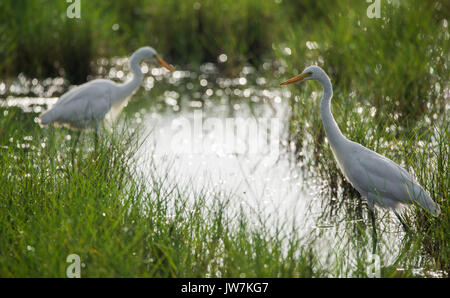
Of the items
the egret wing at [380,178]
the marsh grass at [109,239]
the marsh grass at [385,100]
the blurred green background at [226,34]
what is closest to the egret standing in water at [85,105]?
the marsh grass at [385,100]

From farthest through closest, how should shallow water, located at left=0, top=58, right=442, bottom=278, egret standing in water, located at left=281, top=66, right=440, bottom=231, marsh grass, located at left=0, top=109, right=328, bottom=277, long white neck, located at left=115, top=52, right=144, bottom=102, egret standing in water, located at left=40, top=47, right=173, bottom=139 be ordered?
long white neck, located at left=115, top=52, right=144, bottom=102 → egret standing in water, located at left=40, top=47, right=173, bottom=139 → shallow water, located at left=0, top=58, right=442, bottom=278 → egret standing in water, located at left=281, top=66, right=440, bottom=231 → marsh grass, located at left=0, top=109, right=328, bottom=277

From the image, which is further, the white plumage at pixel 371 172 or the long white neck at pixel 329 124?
the long white neck at pixel 329 124

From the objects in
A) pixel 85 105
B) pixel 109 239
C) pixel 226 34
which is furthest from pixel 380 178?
pixel 226 34

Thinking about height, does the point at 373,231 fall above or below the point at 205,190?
below

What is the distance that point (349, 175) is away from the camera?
445 centimetres

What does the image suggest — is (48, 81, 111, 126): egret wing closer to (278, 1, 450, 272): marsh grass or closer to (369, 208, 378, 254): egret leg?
(278, 1, 450, 272): marsh grass

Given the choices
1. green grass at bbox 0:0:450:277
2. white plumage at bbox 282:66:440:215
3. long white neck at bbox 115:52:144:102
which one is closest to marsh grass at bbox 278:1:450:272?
green grass at bbox 0:0:450:277

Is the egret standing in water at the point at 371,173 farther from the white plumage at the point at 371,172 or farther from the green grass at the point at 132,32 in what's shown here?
the green grass at the point at 132,32

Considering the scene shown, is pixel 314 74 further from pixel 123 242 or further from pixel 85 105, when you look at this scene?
pixel 85 105

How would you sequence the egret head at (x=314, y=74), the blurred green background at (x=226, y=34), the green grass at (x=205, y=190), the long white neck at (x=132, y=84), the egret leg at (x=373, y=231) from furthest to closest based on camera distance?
the blurred green background at (x=226, y=34), the long white neck at (x=132, y=84), the egret head at (x=314, y=74), the egret leg at (x=373, y=231), the green grass at (x=205, y=190)

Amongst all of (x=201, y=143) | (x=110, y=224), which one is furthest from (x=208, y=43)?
(x=110, y=224)

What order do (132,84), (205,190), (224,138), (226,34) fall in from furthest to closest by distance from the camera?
1. (226,34)
2. (224,138)
3. (132,84)
4. (205,190)
